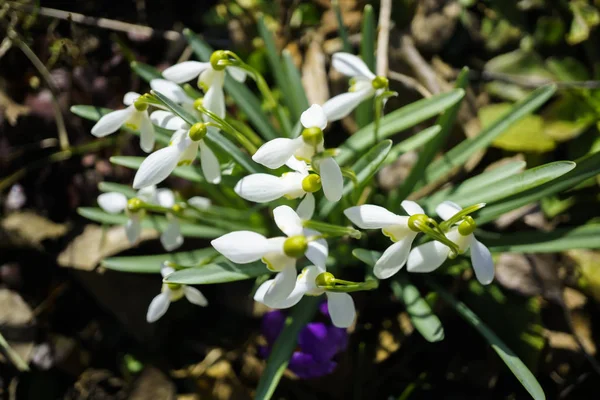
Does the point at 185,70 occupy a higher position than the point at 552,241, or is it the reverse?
the point at 185,70

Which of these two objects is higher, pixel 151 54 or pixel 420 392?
pixel 151 54

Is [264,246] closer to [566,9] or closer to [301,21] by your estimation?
[301,21]

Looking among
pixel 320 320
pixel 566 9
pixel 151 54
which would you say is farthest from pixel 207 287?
pixel 566 9

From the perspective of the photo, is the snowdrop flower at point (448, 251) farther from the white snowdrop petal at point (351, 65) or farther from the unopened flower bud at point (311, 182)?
the white snowdrop petal at point (351, 65)

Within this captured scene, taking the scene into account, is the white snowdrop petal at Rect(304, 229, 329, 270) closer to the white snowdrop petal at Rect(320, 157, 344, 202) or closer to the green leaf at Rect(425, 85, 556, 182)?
the white snowdrop petal at Rect(320, 157, 344, 202)

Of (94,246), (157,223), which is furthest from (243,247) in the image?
(94,246)

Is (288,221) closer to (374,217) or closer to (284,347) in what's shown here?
(374,217)
